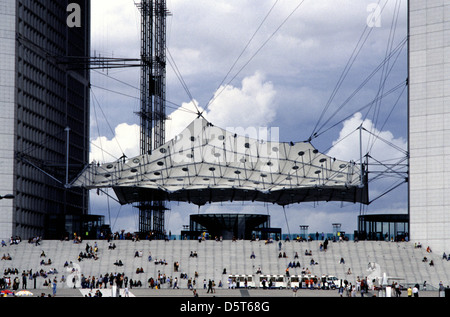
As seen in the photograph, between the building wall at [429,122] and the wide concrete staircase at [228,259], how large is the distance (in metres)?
6.86

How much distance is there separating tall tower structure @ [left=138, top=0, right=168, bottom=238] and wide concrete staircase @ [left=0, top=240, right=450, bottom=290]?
22.6 meters

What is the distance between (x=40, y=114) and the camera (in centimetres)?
11362

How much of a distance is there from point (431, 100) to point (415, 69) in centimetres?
441

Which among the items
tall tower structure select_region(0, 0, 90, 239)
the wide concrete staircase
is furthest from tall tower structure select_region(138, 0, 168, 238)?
the wide concrete staircase

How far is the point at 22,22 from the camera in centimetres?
10675

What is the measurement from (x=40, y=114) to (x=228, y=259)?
40677 millimetres

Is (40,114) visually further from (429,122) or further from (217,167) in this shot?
(429,122)

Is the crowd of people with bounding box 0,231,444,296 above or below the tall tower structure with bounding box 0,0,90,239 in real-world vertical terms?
below

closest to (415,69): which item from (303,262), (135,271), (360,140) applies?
(360,140)

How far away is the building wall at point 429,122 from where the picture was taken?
9875 cm

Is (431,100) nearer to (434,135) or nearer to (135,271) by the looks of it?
(434,135)

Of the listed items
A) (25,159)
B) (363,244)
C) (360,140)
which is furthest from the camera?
(25,159)

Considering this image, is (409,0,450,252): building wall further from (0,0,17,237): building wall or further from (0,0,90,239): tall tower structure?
(0,0,17,237): building wall

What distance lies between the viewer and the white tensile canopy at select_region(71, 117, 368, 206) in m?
98.4
